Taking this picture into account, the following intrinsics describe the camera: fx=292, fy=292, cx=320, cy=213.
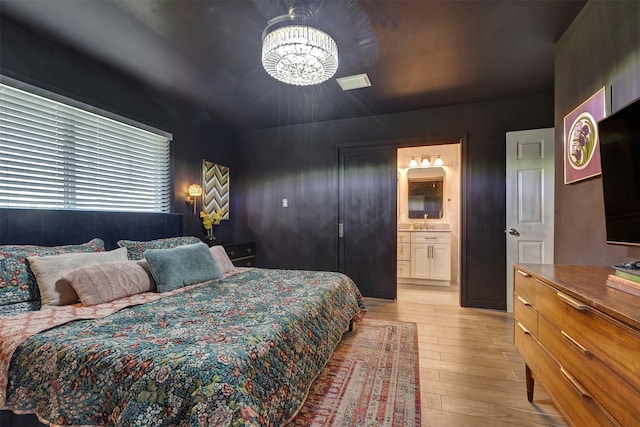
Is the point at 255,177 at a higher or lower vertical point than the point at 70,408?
higher

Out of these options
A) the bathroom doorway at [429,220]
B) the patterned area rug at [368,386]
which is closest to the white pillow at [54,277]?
the patterned area rug at [368,386]

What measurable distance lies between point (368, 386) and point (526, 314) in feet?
3.49

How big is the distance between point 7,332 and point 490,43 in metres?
3.60

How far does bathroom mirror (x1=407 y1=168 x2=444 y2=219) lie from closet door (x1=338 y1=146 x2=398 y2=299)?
1624 millimetres

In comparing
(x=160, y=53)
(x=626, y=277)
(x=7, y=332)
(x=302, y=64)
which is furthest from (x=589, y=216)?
(x=160, y=53)

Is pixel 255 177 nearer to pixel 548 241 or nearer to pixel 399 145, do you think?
pixel 399 145

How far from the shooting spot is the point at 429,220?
18.1 feet

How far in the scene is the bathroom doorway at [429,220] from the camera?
4.89 meters

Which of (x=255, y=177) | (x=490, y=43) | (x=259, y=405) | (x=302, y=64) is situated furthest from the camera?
(x=255, y=177)

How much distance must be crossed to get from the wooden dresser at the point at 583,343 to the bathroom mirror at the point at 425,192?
152 inches

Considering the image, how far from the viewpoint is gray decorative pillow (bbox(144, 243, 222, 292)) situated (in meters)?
2.17

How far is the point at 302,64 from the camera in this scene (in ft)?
6.56

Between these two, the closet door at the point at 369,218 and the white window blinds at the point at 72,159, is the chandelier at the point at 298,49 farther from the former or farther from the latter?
the closet door at the point at 369,218

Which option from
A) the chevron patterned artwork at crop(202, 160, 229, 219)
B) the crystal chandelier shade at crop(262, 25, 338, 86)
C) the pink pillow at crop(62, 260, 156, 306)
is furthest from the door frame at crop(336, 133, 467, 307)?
the pink pillow at crop(62, 260, 156, 306)
